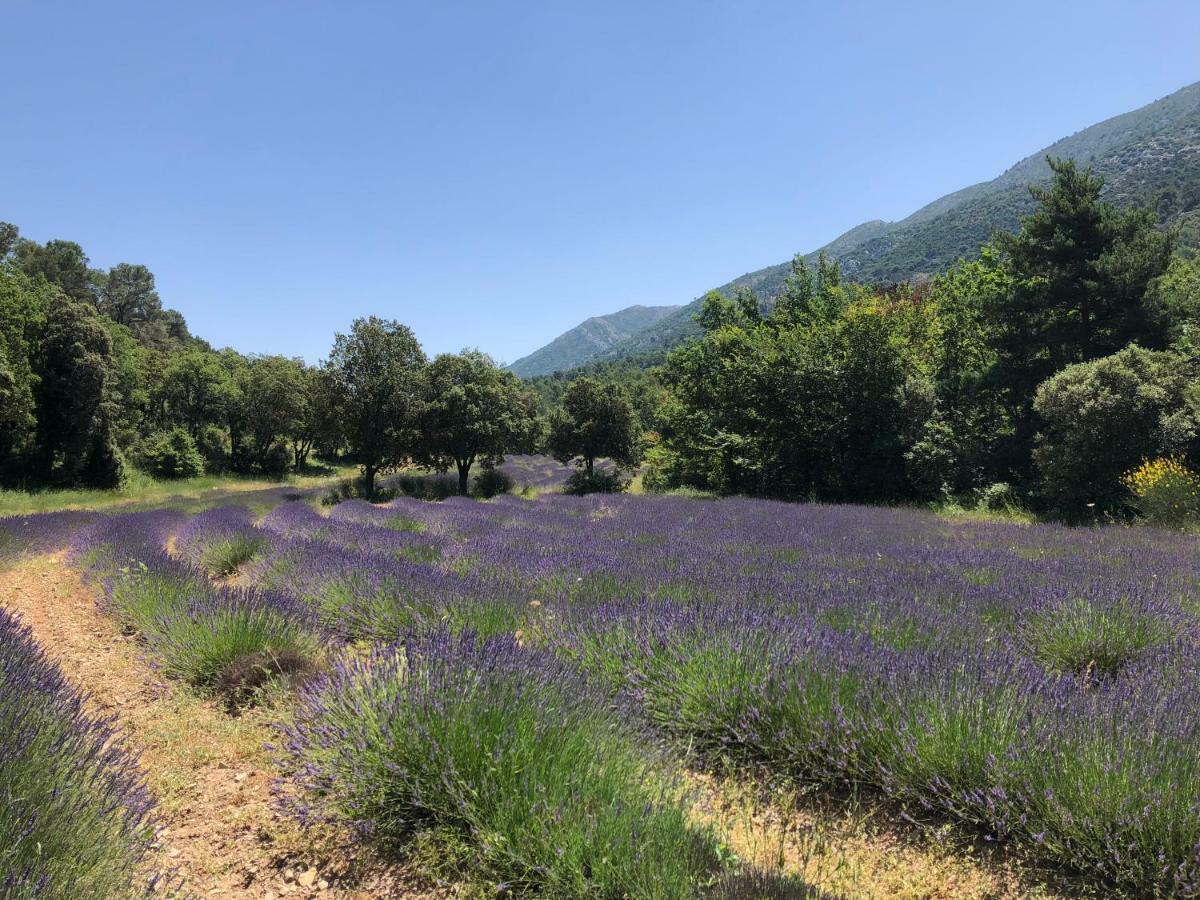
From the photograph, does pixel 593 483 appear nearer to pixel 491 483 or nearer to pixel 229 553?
pixel 491 483

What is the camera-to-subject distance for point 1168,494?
366 inches

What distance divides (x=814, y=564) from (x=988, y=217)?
18632 centimetres

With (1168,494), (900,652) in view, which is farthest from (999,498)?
(900,652)

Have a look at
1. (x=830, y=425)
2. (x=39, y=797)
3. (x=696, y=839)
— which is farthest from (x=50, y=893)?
(x=830, y=425)

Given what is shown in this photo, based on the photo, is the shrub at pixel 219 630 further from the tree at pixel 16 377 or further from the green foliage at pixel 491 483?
the tree at pixel 16 377

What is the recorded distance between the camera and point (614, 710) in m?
2.49

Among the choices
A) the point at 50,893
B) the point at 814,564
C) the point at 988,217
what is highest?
the point at 988,217

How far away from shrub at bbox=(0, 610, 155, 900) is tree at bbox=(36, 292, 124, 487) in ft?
91.9

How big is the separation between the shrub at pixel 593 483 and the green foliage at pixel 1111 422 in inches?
551

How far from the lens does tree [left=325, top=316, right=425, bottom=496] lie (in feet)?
64.2

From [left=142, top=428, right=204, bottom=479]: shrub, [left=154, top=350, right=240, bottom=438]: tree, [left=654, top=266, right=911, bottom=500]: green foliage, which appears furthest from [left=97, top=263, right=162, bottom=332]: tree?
[left=654, top=266, right=911, bottom=500]: green foliage

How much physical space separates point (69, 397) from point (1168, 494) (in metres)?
34.1

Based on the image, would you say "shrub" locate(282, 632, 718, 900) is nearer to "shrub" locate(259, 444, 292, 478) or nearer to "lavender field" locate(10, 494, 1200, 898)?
"lavender field" locate(10, 494, 1200, 898)

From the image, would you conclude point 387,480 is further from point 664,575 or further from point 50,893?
point 50,893
